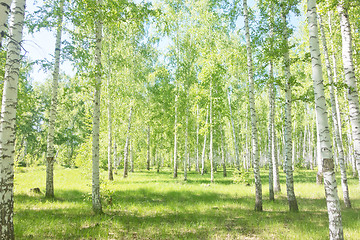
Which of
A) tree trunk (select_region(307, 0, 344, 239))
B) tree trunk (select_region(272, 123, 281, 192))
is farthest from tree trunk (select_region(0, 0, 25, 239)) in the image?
tree trunk (select_region(272, 123, 281, 192))

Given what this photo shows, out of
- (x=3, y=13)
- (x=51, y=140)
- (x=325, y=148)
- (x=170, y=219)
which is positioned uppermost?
(x=3, y=13)

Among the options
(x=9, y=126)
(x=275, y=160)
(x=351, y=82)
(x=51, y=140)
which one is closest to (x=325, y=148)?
(x=351, y=82)

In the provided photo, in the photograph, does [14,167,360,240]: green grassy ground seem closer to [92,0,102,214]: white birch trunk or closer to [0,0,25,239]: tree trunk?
[92,0,102,214]: white birch trunk

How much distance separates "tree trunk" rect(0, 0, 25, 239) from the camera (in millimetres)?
4234

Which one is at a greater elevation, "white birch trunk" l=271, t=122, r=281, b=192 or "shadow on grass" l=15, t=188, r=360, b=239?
"white birch trunk" l=271, t=122, r=281, b=192

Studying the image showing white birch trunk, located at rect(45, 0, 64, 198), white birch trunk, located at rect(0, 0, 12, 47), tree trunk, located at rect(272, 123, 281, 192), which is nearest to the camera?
white birch trunk, located at rect(0, 0, 12, 47)

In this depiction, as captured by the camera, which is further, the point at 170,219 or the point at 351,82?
the point at 170,219

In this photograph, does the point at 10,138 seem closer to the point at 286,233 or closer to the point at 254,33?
the point at 286,233

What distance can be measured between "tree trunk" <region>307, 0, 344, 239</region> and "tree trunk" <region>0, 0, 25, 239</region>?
630 centimetres

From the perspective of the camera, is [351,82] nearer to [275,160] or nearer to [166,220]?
[275,160]

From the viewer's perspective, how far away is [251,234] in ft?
19.2

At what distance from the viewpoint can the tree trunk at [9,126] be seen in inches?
167

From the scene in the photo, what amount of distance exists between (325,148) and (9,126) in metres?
6.44

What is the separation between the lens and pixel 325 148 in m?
4.32
